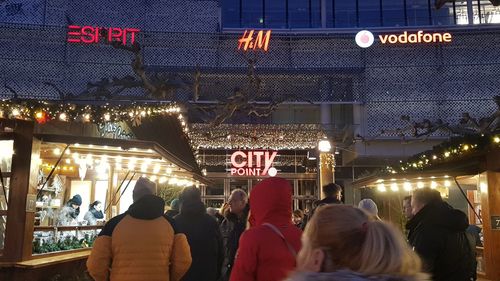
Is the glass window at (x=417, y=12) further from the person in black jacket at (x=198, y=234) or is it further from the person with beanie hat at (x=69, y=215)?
the person in black jacket at (x=198, y=234)

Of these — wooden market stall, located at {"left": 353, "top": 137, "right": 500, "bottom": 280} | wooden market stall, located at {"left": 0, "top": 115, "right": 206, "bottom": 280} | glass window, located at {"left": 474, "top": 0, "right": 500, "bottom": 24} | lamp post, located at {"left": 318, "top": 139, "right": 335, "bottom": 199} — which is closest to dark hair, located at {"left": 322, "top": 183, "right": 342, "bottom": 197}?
wooden market stall, located at {"left": 353, "top": 137, "right": 500, "bottom": 280}

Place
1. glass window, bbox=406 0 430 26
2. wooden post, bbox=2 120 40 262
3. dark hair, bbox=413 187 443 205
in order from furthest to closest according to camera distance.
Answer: glass window, bbox=406 0 430 26
wooden post, bbox=2 120 40 262
dark hair, bbox=413 187 443 205

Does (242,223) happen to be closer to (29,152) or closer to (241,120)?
(29,152)

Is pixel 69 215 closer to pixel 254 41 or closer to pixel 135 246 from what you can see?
pixel 135 246

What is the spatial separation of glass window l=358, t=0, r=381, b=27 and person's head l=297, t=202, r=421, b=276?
25.1 m

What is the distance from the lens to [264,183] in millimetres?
3201

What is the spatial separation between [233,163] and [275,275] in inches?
855

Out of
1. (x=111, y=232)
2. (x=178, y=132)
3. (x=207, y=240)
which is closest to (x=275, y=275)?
(x=111, y=232)

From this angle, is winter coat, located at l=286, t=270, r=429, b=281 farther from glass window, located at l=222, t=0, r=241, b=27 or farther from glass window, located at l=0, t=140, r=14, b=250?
glass window, located at l=222, t=0, r=241, b=27

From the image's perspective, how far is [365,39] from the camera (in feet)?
76.8

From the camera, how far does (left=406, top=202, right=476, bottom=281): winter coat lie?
4477 mm

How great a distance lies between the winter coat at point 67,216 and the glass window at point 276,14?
1867cm

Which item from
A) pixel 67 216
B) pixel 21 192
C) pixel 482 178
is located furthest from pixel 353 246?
pixel 67 216

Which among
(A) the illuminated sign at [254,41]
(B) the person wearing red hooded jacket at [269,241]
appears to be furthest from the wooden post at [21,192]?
(A) the illuminated sign at [254,41]
